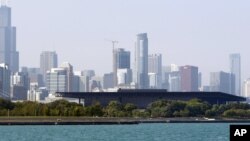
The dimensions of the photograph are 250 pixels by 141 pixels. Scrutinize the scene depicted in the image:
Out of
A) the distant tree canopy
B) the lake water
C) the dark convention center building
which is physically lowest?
the lake water

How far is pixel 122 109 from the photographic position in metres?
128

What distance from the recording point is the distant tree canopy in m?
113

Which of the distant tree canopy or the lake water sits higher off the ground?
the distant tree canopy

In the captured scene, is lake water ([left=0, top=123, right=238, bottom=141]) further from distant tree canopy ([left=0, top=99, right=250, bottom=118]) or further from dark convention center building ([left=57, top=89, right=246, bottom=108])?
dark convention center building ([left=57, top=89, right=246, bottom=108])

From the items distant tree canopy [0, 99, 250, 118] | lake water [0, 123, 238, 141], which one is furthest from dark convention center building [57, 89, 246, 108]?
lake water [0, 123, 238, 141]

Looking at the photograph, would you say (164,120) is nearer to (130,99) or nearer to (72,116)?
(72,116)

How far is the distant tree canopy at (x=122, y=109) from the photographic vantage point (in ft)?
372

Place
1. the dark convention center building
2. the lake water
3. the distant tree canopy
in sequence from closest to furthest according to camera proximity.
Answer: the lake water, the distant tree canopy, the dark convention center building

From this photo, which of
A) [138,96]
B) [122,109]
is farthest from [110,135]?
[138,96]

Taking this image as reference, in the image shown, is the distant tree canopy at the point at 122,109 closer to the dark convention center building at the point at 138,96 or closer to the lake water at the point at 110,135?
the dark convention center building at the point at 138,96

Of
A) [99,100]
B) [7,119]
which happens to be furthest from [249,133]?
[99,100]

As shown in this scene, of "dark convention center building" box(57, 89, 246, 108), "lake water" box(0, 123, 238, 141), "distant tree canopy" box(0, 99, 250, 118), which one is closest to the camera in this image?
"lake water" box(0, 123, 238, 141)

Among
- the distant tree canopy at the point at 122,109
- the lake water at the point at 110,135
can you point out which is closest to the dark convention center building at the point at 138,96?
the distant tree canopy at the point at 122,109

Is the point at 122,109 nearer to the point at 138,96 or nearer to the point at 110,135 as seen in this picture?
the point at 138,96
